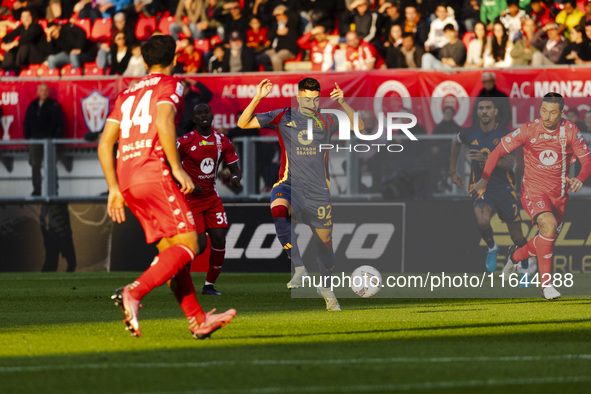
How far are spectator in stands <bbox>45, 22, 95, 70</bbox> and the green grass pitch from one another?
37.0 ft

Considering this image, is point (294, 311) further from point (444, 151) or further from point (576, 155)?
point (444, 151)

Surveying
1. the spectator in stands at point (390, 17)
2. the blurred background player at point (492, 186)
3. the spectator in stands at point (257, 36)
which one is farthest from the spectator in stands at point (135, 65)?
the blurred background player at point (492, 186)

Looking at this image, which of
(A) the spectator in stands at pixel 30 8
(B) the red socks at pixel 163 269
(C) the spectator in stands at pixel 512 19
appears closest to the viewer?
(B) the red socks at pixel 163 269

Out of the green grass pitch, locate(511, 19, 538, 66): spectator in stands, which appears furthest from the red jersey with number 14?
locate(511, 19, 538, 66): spectator in stands

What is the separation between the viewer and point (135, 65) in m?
21.1

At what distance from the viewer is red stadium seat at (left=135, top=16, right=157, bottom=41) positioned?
22.8 metres

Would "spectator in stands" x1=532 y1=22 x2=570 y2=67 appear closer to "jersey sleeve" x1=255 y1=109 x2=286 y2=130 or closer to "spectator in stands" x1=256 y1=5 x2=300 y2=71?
"spectator in stands" x1=256 y1=5 x2=300 y2=71

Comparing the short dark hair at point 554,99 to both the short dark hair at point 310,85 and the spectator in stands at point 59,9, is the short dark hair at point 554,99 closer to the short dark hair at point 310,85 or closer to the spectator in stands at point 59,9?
the short dark hair at point 310,85

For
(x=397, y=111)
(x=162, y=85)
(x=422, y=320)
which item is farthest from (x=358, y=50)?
(x=162, y=85)

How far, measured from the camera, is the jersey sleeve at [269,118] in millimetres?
11273

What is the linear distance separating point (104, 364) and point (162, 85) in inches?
81.0

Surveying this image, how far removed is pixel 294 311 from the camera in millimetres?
10555

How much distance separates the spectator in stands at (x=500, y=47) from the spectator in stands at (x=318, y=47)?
10.2 ft

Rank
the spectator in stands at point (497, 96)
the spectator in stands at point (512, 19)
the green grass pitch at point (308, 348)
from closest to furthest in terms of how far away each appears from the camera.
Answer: the green grass pitch at point (308, 348) < the spectator in stands at point (497, 96) < the spectator in stands at point (512, 19)
